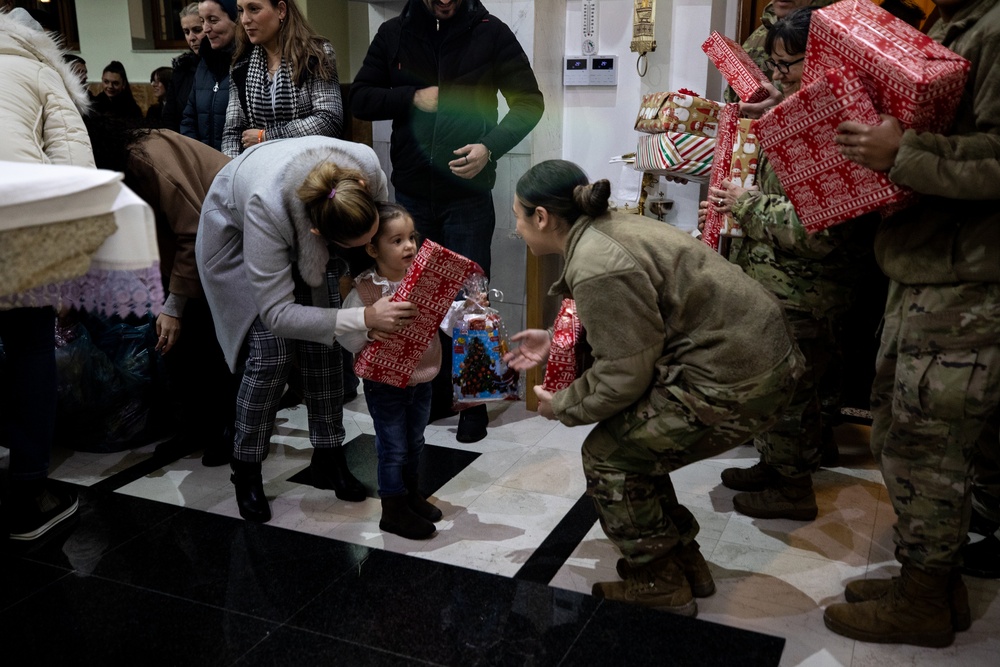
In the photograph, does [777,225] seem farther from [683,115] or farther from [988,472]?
[988,472]

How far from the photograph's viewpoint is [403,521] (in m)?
2.73

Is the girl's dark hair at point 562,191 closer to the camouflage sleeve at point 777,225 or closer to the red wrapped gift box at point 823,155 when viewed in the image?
the red wrapped gift box at point 823,155

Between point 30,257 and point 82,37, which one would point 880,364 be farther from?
point 82,37

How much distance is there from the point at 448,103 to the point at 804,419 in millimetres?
1881

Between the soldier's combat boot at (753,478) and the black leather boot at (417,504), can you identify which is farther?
the soldier's combat boot at (753,478)

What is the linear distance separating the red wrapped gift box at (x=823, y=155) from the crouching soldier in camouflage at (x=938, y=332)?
0.05 metres

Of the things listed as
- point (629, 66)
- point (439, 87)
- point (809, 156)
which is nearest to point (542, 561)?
point (809, 156)

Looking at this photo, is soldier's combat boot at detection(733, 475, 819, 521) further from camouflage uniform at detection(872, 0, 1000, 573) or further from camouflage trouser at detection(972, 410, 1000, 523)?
camouflage uniform at detection(872, 0, 1000, 573)

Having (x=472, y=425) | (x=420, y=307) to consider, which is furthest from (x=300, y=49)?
(x=472, y=425)

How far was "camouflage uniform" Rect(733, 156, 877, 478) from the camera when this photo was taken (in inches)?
102

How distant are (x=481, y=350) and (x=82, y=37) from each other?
7131 mm

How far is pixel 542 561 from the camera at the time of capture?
260 centimetres

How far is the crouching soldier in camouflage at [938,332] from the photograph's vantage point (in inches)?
74.7

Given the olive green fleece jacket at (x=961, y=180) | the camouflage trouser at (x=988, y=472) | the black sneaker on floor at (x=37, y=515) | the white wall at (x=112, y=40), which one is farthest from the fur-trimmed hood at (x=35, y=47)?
the white wall at (x=112, y=40)
